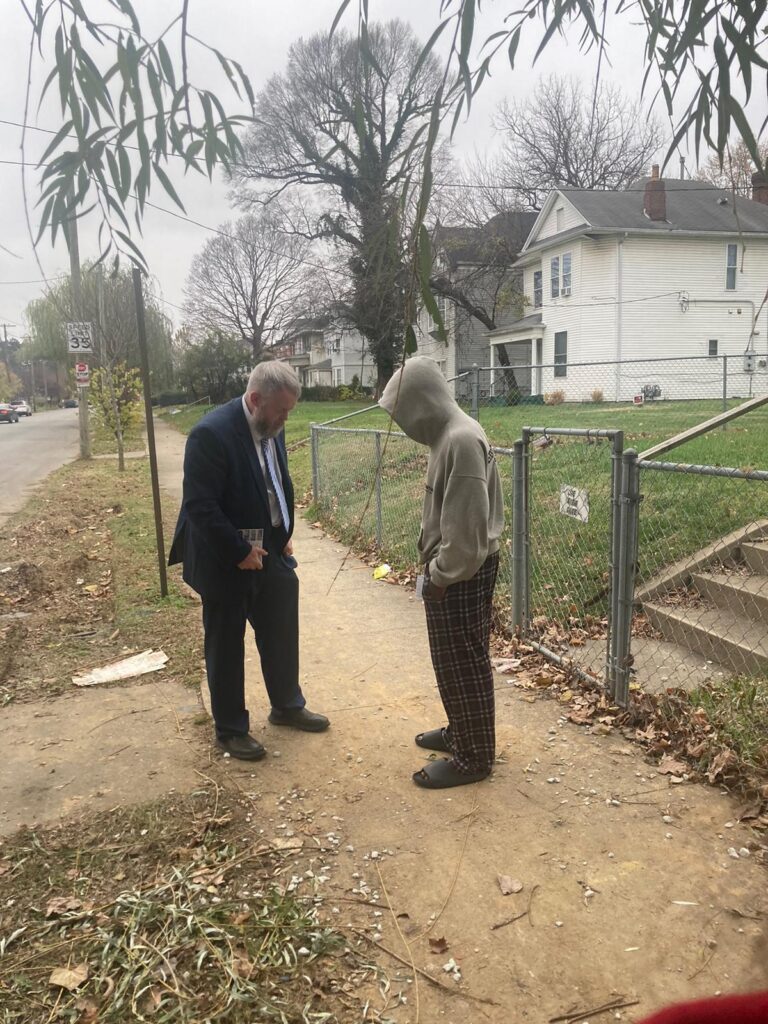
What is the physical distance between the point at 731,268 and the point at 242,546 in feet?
92.5

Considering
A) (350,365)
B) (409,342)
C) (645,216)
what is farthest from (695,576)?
(350,365)

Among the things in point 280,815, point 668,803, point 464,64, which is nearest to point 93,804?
point 280,815

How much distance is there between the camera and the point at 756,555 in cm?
527

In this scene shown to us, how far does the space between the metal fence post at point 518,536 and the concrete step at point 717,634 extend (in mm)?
1031

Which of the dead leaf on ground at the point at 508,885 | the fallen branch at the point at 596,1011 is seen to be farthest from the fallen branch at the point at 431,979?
the dead leaf on ground at the point at 508,885

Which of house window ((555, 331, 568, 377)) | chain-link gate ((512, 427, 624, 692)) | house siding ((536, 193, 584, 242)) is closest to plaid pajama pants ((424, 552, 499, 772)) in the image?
chain-link gate ((512, 427, 624, 692))

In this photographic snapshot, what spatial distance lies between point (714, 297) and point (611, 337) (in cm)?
410

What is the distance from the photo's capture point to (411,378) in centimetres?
304

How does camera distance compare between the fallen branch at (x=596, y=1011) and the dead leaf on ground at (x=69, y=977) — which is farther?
the dead leaf on ground at (x=69, y=977)

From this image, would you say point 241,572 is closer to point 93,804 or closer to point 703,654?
point 93,804

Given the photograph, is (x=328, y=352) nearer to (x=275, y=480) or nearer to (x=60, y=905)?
(x=275, y=480)

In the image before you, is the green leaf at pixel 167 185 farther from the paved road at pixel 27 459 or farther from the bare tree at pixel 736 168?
the paved road at pixel 27 459

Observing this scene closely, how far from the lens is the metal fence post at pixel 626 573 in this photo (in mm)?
3830

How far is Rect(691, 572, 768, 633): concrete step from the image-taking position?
4.83m
